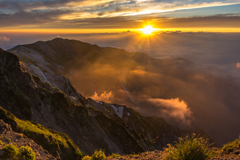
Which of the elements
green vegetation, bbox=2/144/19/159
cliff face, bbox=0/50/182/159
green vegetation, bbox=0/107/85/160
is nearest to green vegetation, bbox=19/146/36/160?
green vegetation, bbox=2/144/19/159

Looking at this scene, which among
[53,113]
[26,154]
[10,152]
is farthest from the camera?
[53,113]

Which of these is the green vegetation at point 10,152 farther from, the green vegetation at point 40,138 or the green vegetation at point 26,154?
the green vegetation at point 40,138

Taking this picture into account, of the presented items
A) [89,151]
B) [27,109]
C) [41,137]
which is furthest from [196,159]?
[27,109]

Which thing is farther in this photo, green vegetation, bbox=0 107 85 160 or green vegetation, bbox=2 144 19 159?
green vegetation, bbox=0 107 85 160

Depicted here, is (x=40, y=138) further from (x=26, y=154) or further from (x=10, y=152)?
(x=10, y=152)

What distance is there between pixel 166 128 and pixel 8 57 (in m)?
121

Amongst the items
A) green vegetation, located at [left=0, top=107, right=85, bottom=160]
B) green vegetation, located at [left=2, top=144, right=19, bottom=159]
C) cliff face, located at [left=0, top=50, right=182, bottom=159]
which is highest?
cliff face, located at [left=0, top=50, right=182, bottom=159]

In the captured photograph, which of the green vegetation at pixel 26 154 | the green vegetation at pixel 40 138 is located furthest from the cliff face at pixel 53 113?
the green vegetation at pixel 26 154

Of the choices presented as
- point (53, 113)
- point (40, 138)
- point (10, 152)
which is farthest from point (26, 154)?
point (53, 113)

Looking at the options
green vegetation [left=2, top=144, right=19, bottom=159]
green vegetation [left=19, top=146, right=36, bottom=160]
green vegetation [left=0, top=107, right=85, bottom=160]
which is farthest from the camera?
green vegetation [left=0, top=107, right=85, bottom=160]

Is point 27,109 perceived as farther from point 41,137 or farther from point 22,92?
point 41,137

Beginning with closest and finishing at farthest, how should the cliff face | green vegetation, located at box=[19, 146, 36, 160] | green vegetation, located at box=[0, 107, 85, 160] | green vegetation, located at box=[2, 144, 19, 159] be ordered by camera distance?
green vegetation, located at box=[2, 144, 19, 159] < green vegetation, located at box=[19, 146, 36, 160] < green vegetation, located at box=[0, 107, 85, 160] < the cliff face

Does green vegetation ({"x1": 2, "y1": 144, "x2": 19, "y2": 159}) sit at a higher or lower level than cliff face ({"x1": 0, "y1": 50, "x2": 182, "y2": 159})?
lower

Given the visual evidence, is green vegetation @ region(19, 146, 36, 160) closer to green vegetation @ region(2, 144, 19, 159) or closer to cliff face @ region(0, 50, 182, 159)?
green vegetation @ region(2, 144, 19, 159)
